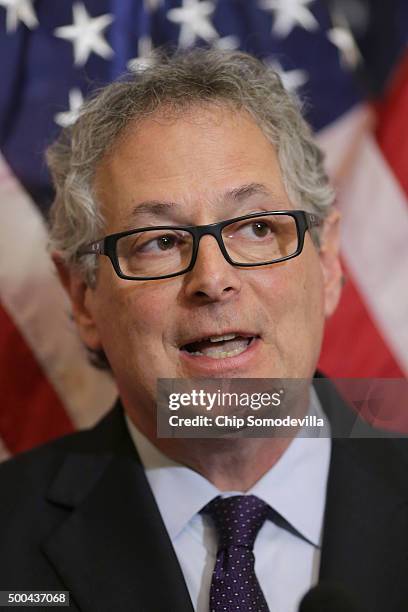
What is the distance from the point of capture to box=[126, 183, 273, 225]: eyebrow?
1.44 meters

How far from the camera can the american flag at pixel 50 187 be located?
208 cm

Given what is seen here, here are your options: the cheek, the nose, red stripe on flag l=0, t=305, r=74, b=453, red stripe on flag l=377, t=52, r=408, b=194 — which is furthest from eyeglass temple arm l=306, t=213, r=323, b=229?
red stripe on flag l=0, t=305, r=74, b=453

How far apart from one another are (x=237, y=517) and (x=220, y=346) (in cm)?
33

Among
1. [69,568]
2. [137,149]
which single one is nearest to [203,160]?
[137,149]

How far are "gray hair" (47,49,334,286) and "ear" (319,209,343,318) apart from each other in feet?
0.13

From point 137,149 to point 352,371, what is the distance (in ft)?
3.02

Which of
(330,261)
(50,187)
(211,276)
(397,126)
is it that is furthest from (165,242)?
(397,126)

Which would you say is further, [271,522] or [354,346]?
[354,346]

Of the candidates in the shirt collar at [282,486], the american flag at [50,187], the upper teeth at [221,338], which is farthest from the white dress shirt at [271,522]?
the american flag at [50,187]

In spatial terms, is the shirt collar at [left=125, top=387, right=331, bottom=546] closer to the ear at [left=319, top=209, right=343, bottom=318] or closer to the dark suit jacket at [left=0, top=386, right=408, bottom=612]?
the dark suit jacket at [left=0, top=386, right=408, bottom=612]

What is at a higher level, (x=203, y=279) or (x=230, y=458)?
(x=203, y=279)

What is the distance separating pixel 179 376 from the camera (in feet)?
4.68

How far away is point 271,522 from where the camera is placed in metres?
1.52

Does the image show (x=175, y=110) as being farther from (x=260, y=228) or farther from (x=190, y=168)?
(x=260, y=228)
